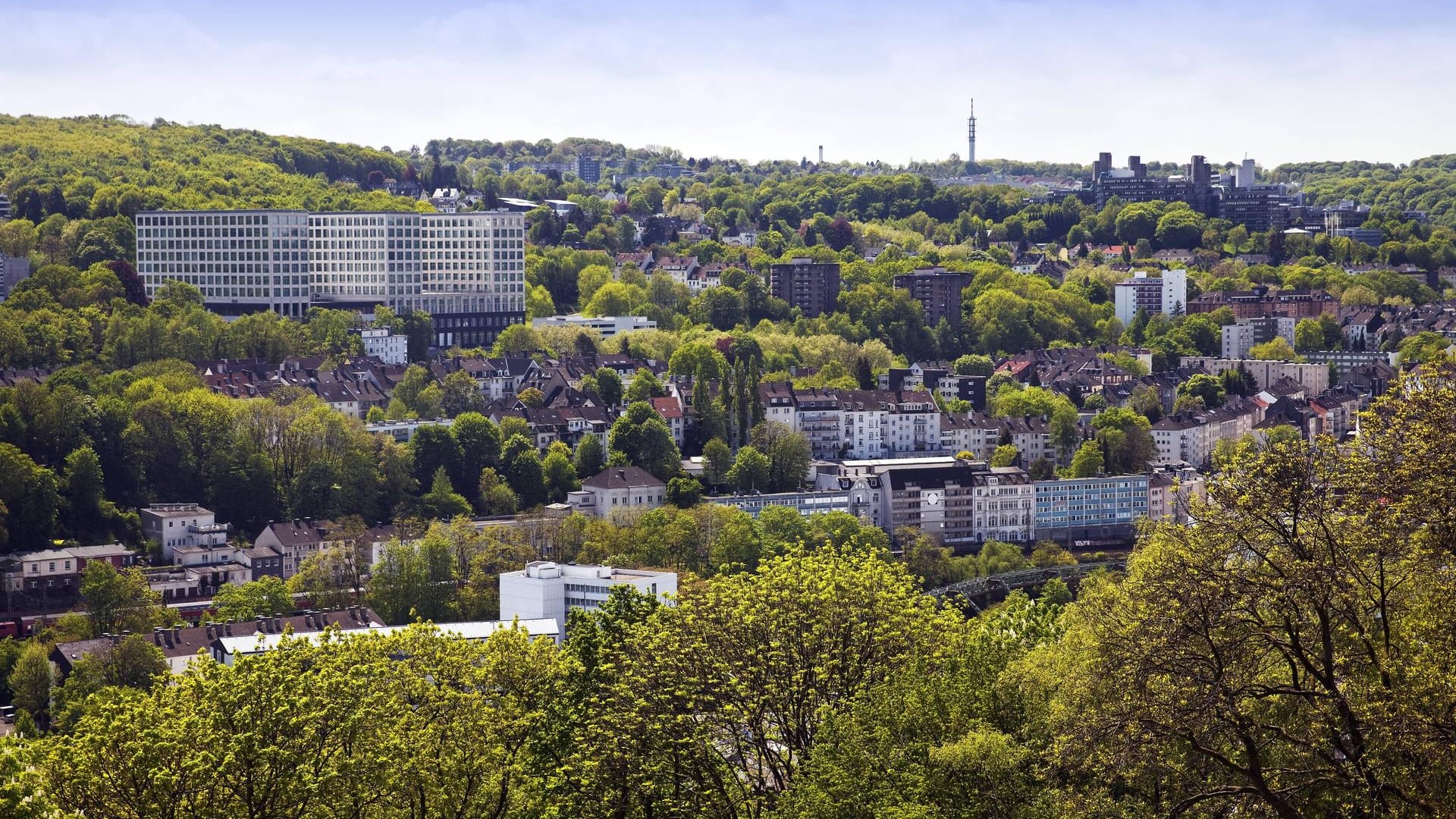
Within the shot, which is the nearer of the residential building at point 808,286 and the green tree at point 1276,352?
the green tree at point 1276,352

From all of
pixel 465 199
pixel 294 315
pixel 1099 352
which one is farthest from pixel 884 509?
pixel 465 199

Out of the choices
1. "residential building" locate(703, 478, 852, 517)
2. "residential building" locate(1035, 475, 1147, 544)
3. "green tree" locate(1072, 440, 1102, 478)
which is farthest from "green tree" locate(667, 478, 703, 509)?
"green tree" locate(1072, 440, 1102, 478)

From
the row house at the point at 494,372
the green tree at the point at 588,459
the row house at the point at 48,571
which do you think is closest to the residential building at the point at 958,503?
the green tree at the point at 588,459

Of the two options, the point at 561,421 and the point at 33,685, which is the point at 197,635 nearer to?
the point at 33,685

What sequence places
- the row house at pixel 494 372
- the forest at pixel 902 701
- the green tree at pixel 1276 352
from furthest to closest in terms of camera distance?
the green tree at pixel 1276 352, the row house at pixel 494 372, the forest at pixel 902 701

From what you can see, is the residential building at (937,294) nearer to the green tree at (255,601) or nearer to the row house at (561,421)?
the row house at (561,421)

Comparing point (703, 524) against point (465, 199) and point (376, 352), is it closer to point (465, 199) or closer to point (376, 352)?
point (376, 352)

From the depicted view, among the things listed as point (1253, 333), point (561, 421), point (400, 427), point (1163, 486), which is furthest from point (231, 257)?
point (1253, 333)
